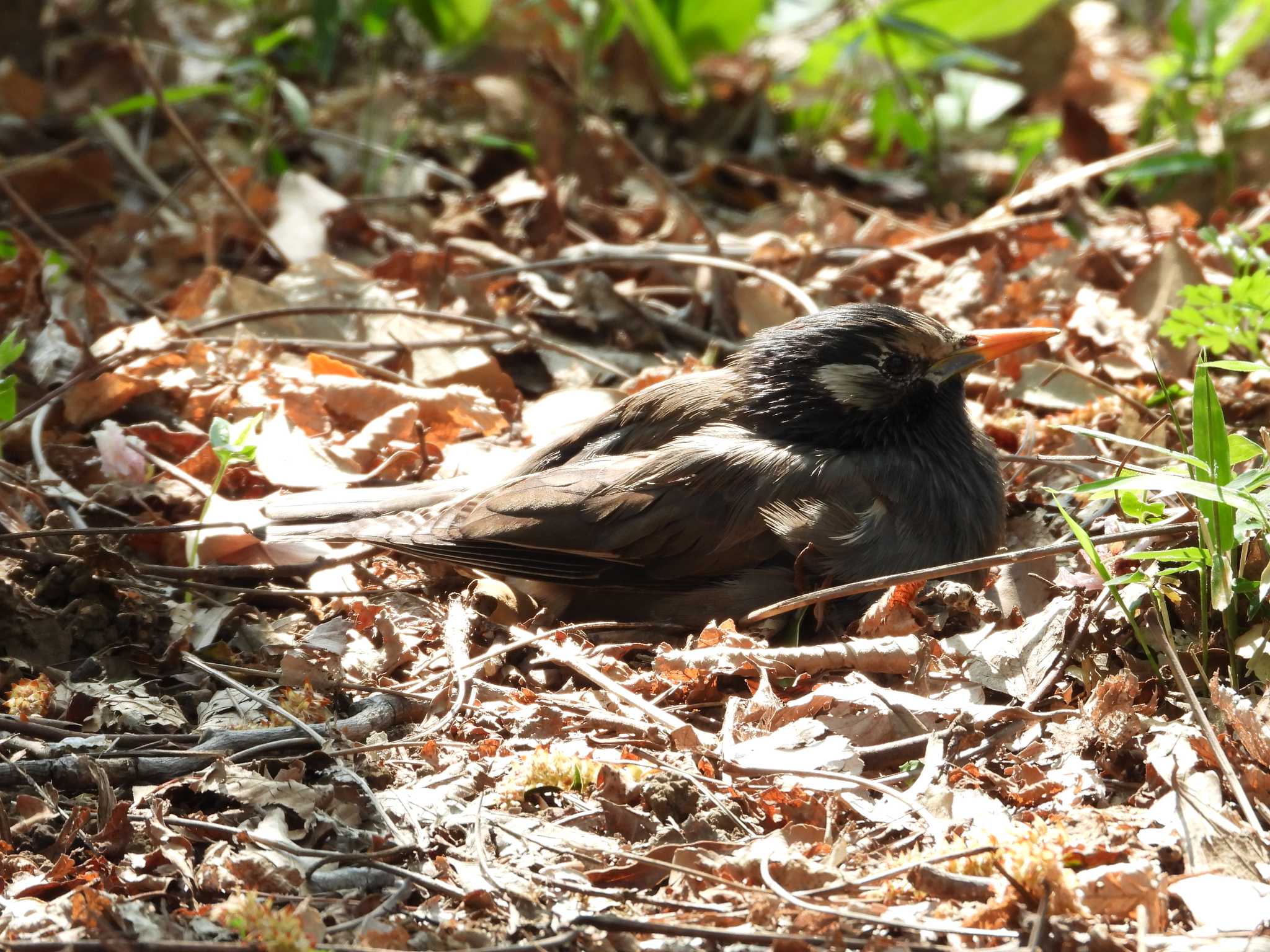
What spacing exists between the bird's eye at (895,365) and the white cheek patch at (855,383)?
3 centimetres

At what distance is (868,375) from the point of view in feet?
13.9

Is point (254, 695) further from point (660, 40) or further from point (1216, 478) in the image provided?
point (660, 40)

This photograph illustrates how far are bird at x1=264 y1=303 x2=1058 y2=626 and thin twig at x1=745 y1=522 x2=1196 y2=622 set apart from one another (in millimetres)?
361

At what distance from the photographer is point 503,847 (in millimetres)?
2938

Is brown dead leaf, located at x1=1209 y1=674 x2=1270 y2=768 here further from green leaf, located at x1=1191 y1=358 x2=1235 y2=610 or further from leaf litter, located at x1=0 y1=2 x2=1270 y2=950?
green leaf, located at x1=1191 y1=358 x2=1235 y2=610

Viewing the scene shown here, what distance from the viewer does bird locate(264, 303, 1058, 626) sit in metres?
4.01

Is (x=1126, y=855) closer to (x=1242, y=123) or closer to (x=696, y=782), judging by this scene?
(x=696, y=782)

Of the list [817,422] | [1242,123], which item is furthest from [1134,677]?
[1242,123]

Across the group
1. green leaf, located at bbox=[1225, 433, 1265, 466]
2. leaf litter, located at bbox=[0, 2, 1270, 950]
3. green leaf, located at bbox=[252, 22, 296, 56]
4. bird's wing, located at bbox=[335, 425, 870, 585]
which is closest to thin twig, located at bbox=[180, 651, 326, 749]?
leaf litter, located at bbox=[0, 2, 1270, 950]

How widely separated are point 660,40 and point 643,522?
3621 mm

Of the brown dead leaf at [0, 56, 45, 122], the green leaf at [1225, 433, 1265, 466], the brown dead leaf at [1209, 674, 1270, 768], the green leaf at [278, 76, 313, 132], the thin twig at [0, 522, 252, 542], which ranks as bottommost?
the thin twig at [0, 522, 252, 542]

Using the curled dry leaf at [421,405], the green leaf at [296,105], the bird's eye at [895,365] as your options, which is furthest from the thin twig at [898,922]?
the green leaf at [296,105]

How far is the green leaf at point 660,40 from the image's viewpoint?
6.64m

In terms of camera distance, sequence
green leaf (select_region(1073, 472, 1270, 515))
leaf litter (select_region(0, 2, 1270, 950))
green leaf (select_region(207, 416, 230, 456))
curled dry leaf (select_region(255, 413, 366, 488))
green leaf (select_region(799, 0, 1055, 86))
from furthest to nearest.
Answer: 1. green leaf (select_region(799, 0, 1055, 86))
2. curled dry leaf (select_region(255, 413, 366, 488))
3. green leaf (select_region(207, 416, 230, 456))
4. green leaf (select_region(1073, 472, 1270, 515))
5. leaf litter (select_region(0, 2, 1270, 950))
